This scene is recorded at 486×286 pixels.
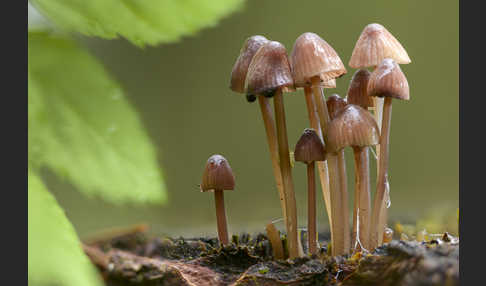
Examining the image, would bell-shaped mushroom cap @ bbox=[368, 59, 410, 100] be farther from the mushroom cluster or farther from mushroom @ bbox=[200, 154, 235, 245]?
mushroom @ bbox=[200, 154, 235, 245]

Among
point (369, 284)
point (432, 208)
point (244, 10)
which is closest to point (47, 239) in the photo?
point (369, 284)

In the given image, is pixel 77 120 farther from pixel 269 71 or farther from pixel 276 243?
pixel 276 243

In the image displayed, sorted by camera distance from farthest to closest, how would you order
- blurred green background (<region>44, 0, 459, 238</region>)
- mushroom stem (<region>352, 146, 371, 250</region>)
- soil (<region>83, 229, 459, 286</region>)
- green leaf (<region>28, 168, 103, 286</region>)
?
1. blurred green background (<region>44, 0, 459, 238</region>)
2. mushroom stem (<region>352, 146, 371, 250</region>)
3. soil (<region>83, 229, 459, 286</region>)
4. green leaf (<region>28, 168, 103, 286</region>)

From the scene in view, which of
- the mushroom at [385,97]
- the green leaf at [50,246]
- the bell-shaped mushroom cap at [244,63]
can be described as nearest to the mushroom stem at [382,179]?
the mushroom at [385,97]

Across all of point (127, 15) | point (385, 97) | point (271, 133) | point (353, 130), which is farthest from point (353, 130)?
point (127, 15)

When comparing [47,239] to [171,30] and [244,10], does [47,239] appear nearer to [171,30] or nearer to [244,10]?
[171,30]

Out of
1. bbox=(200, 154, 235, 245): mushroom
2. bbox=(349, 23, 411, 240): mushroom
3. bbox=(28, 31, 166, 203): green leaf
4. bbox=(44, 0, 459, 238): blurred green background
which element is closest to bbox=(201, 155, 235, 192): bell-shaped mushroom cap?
bbox=(200, 154, 235, 245): mushroom
